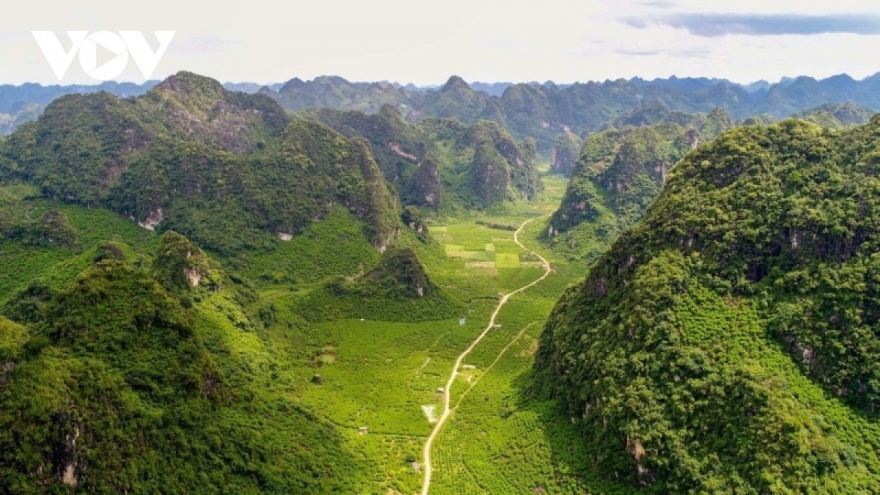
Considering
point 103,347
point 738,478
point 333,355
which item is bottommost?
point 333,355

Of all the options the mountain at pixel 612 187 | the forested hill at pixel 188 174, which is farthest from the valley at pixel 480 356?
the mountain at pixel 612 187

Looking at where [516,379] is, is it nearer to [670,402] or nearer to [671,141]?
[670,402]

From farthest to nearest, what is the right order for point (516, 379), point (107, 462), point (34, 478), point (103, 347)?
point (516, 379), point (103, 347), point (107, 462), point (34, 478)

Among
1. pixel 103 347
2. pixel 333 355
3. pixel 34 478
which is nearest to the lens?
pixel 34 478

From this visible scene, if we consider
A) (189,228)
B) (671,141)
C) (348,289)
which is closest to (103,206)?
(189,228)

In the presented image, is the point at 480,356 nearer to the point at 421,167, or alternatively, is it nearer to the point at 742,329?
the point at 742,329

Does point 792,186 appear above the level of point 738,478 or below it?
above

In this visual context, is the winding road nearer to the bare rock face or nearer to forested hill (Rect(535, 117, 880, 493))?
forested hill (Rect(535, 117, 880, 493))
